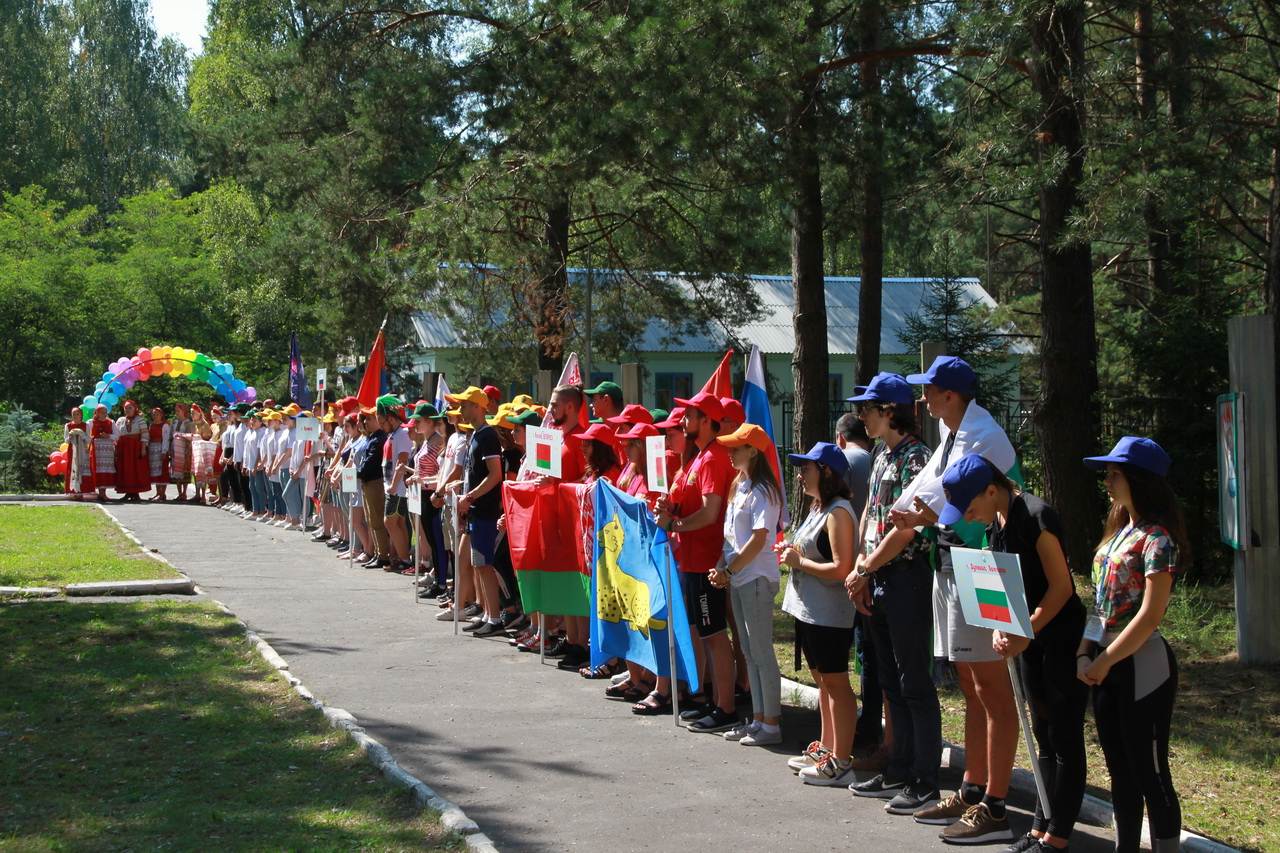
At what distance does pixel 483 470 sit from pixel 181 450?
1992 cm

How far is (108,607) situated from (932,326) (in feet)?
56.3

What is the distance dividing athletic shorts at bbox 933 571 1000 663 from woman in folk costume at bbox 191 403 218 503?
24.2 m

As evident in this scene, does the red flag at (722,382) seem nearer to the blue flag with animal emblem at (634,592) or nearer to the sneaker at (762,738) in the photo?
the blue flag with animal emblem at (634,592)

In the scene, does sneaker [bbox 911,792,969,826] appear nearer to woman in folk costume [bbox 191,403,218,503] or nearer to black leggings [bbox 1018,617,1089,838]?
black leggings [bbox 1018,617,1089,838]

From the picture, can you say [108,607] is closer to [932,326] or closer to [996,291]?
[932,326]

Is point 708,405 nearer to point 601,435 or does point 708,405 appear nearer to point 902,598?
point 601,435

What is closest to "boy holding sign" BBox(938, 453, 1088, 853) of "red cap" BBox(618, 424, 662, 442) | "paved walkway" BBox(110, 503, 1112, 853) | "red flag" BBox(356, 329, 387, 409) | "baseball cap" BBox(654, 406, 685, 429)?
"paved walkway" BBox(110, 503, 1112, 853)

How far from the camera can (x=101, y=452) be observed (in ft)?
96.6

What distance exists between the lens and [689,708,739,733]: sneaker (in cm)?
837

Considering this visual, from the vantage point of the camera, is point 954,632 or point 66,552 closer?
point 954,632

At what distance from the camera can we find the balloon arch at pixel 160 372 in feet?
108

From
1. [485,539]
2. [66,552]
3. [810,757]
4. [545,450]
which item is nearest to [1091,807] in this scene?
[810,757]

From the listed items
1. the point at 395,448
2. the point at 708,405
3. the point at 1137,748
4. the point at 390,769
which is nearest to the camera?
the point at 1137,748

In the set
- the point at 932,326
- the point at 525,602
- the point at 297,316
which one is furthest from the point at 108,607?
the point at 297,316
